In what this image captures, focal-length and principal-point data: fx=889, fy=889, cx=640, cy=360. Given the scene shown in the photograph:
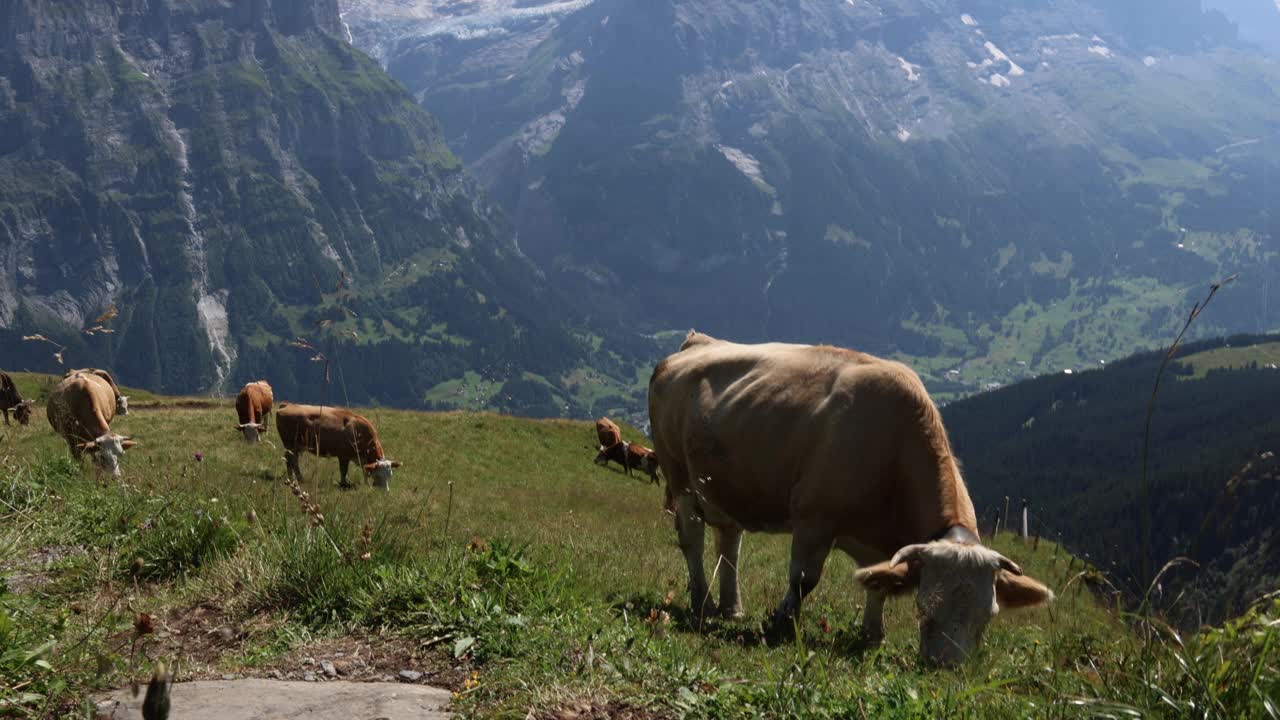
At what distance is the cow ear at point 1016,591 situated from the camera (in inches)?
313

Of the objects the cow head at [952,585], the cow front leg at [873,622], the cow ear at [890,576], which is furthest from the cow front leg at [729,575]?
the cow head at [952,585]

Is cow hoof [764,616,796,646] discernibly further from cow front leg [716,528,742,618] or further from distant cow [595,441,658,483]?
distant cow [595,441,658,483]

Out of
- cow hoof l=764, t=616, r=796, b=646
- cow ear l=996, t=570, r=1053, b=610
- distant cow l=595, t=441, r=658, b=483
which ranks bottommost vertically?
distant cow l=595, t=441, r=658, b=483

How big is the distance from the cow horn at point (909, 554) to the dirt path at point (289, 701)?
14.4ft

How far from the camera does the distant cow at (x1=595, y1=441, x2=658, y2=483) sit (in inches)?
1727

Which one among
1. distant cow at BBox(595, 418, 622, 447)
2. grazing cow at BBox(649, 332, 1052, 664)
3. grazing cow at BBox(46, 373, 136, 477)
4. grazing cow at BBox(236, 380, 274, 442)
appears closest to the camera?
grazing cow at BBox(649, 332, 1052, 664)

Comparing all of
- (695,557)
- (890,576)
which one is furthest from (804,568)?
(695,557)

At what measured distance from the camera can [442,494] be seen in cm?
2623

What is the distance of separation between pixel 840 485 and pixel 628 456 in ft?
116

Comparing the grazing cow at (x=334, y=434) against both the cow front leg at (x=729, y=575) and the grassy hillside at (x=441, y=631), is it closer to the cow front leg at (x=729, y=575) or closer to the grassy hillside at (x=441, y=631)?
the grassy hillside at (x=441, y=631)

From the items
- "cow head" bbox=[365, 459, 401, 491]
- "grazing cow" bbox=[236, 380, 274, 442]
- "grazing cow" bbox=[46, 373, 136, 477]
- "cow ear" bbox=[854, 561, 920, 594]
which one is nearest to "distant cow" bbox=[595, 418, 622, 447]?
"grazing cow" bbox=[236, 380, 274, 442]

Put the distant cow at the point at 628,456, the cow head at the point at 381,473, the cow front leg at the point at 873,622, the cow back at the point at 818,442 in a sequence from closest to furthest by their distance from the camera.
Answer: the cow back at the point at 818,442
the cow front leg at the point at 873,622
the cow head at the point at 381,473
the distant cow at the point at 628,456

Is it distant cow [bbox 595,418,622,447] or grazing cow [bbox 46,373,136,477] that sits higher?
grazing cow [bbox 46,373,136,477]

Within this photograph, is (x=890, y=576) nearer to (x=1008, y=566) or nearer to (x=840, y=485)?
(x=1008, y=566)
